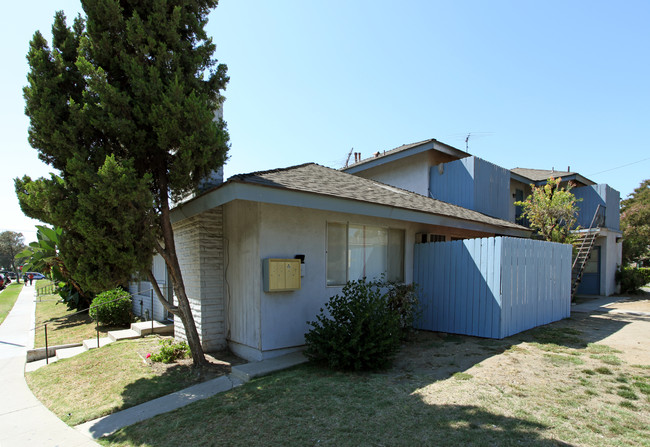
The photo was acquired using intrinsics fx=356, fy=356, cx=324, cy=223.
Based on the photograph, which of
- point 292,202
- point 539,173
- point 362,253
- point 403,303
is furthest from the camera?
point 539,173

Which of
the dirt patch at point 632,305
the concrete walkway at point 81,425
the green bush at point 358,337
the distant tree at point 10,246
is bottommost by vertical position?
the distant tree at point 10,246

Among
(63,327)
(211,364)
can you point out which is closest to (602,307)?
(211,364)

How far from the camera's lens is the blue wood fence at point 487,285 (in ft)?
23.8

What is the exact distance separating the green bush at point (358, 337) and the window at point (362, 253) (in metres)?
1.45

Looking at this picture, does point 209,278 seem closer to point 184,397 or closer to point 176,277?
point 176,277

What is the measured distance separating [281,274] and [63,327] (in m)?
11.3

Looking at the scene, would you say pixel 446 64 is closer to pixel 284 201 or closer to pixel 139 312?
pixel 284 201

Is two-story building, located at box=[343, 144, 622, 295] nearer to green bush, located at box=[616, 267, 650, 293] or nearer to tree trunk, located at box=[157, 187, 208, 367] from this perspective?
green bush, located at box=[616, 267, 650, 293]

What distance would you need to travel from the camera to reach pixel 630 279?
17.8m

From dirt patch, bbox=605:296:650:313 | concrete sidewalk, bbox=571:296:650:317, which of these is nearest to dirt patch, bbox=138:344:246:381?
concrete sidewalk, bbox=571:296:650:317

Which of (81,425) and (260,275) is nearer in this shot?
(81,425)

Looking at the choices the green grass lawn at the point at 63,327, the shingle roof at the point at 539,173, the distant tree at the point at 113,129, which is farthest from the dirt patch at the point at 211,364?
the shingle roof at the point at 539,173

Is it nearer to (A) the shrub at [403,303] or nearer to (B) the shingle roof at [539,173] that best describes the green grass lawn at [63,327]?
(A) the shrub at [403,303]

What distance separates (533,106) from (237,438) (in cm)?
1695
